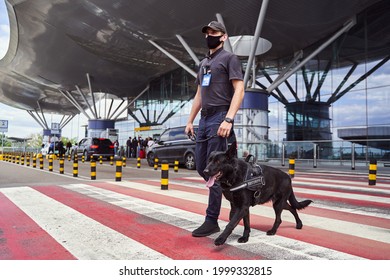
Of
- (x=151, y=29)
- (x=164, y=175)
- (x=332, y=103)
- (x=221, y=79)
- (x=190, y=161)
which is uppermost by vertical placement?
(x=151, y=29)

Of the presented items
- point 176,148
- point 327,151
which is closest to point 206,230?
point 176,148

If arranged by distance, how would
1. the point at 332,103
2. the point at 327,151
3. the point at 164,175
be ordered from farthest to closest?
the point at 332,103
the point at 327,151
the point at 164,175

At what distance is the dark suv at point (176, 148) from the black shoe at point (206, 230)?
1105 cm

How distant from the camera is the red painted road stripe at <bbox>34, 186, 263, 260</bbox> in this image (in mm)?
2760

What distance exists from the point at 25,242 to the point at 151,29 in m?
21.5

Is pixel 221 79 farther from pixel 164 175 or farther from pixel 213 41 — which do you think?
pixel 164 175

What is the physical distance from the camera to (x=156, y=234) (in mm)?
3406

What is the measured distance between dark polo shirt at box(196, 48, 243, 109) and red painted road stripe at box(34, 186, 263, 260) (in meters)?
1.36

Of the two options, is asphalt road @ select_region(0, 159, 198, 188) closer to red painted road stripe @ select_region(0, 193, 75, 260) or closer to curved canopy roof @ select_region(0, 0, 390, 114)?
red painted road stripe @ select_region(0, 193, 75, 260)

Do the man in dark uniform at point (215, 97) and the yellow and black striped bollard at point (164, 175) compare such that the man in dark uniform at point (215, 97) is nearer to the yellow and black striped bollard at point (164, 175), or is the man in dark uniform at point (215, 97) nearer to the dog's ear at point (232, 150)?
the dog's ear at point (232, 150)

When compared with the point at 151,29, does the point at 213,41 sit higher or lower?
lower

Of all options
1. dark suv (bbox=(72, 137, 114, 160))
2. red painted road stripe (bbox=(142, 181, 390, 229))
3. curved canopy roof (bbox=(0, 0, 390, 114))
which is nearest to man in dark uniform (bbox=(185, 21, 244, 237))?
red painted road stripe (bbox=(142, 181, 390, 229))

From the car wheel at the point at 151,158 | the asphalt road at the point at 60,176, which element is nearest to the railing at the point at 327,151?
the car wheel at the point at 151,158

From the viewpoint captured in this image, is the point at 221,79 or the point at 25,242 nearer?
the point at 25,242
